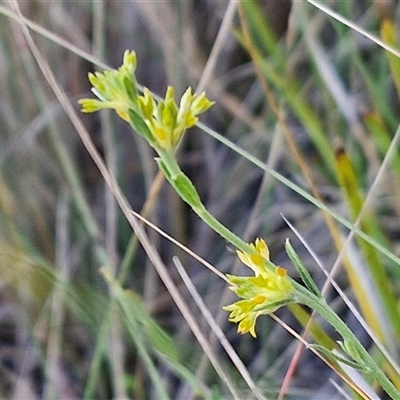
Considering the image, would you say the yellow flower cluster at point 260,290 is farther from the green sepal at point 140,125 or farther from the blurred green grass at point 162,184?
the blurred green grass at point 162,184

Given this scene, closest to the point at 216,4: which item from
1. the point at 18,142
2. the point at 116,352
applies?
the point at 18,142

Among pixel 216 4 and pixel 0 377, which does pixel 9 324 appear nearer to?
pixel 0 377

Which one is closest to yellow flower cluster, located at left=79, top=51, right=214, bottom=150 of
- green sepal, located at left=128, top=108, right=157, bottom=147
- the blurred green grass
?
green sepal, located at left=128, top=108, right=157, bottom=147

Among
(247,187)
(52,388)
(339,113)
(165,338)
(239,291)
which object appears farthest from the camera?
(247,187)

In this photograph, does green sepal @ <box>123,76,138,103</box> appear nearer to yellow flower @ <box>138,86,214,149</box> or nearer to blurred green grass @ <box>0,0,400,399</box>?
yellow flower @ <box>138,86,214,149</box>

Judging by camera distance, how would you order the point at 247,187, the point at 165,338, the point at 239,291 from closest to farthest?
the point at 239,291, the point at 165,338, the point at 247,187

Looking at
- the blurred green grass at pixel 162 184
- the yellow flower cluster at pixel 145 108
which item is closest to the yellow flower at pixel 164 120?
the yellow flower cluster at pixel 145 108
